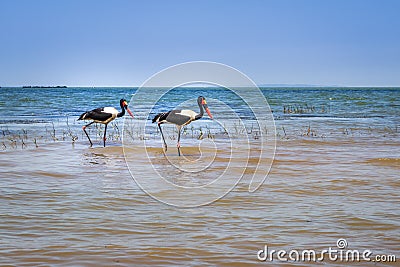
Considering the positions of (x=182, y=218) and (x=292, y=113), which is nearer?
(x=182, y=218)

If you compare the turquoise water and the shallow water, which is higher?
the turquoise water

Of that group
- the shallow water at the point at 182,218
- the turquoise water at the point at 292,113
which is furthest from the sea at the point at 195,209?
the turquoise water at the point at 292,113

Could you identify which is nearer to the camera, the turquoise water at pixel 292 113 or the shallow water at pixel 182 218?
the shallow water at pixel 182 218

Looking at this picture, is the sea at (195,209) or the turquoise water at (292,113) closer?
the sea at (195,209)

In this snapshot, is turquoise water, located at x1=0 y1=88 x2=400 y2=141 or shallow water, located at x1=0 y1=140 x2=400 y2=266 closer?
shallow water, located at x1=0 y1=140 x2=400 y2=266

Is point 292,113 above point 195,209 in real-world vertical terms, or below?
above

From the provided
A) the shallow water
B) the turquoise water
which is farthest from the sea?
the turquoise water

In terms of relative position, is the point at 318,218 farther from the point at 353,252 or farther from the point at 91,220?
the point at 91,220

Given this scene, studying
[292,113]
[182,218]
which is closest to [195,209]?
[182,218]

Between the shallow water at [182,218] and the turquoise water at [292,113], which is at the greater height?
the turquoise water at [292,113]

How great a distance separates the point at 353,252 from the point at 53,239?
9.67ft

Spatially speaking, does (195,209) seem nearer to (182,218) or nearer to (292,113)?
(182,218)

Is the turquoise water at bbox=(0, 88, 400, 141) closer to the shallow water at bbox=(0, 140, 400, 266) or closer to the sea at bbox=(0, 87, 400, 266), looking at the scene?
the sea at bbox=(0, 87, 400, 266)

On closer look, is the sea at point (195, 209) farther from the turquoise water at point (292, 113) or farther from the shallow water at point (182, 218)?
the turquoise water at point (292, 113)
